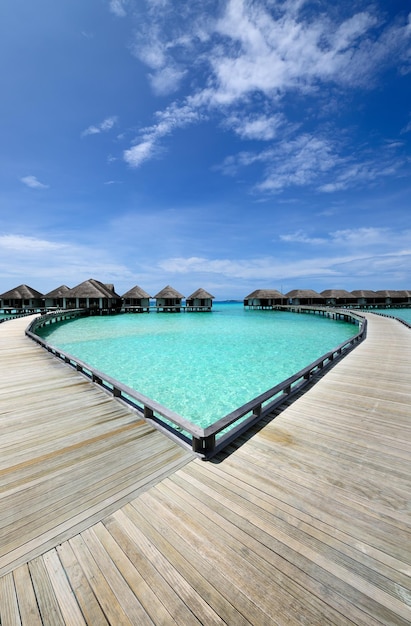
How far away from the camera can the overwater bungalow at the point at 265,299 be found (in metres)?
55.8

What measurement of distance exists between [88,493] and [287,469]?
238cm

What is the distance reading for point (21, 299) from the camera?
1631 inches

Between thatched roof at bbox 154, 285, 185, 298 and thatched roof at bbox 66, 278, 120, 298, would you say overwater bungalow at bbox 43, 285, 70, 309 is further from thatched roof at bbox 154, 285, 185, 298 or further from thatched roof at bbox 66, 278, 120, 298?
thatched roof at bbox 154, 285, 185, 298

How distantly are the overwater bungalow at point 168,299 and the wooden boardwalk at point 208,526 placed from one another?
42.3m

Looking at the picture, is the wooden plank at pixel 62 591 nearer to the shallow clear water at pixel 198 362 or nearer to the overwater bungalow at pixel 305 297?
the shallow clear water at pixel 198 362

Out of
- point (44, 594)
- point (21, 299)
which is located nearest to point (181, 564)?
point (44, 594)

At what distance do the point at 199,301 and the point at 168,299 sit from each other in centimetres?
634

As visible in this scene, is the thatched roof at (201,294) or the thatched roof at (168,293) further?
the thatched roof at (201,294)

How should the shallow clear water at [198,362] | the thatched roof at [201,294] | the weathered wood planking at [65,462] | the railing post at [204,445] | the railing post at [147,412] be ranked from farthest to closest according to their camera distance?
1. the thatched roof at [201,294]
2. the shallow clear water at [198,362]
3. the railing post at [147,412]
4. the railing post at [204,445]
5. the weathered wood planking at [65,462]

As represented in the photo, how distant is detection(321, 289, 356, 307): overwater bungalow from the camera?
55.7m

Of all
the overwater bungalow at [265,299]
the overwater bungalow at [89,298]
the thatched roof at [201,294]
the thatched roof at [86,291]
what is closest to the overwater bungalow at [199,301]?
the thatched roof at [201,294]

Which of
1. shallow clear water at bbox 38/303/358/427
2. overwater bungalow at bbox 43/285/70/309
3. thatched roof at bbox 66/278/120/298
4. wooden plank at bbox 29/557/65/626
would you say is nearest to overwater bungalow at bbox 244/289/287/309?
thatched roof at bbox 66/278/120/298

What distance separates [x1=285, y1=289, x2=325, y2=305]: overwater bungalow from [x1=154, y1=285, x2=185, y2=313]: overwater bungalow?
2369 centimetres

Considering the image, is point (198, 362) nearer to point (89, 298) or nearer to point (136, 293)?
point (89, 298)
